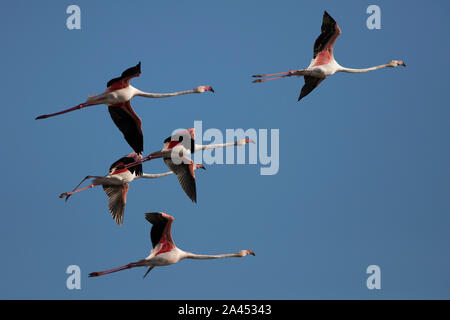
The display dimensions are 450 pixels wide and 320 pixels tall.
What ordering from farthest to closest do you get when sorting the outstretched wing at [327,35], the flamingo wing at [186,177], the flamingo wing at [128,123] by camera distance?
the outstretched wing at [327,35] < the flamingo wing at [128,123] < the flamingo wing at [186,177]

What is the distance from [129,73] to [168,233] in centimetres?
476

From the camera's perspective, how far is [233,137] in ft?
108

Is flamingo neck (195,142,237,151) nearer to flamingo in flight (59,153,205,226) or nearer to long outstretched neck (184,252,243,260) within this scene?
flamingo in flight (59,153,205,226)

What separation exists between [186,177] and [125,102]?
291 cm

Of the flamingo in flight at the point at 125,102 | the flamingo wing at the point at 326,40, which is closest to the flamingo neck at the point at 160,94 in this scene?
the flamingo in flight at the point at 125,102

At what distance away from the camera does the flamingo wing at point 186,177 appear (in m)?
29.3

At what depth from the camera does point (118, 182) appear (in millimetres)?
31562

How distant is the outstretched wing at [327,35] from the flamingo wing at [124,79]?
6.17 m

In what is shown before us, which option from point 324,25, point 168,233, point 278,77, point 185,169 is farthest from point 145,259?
point 324,25

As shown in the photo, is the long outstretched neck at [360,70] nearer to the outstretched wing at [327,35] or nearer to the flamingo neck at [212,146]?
the outstretched wing at [327,35]

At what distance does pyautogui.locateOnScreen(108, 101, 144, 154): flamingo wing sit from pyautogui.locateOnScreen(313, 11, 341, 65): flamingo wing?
5.89 metres

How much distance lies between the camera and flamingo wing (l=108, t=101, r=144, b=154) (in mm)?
29797
